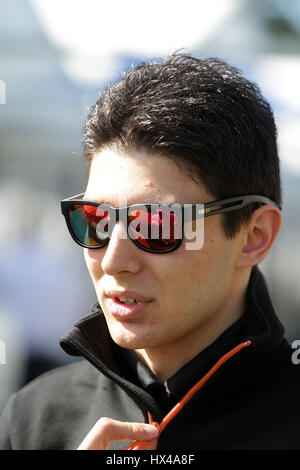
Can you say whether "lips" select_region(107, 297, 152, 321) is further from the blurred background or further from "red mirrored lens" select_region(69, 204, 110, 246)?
the blurred background

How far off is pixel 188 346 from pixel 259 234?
446 millimetres

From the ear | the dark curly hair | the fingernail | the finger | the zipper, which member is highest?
the dark curly hair

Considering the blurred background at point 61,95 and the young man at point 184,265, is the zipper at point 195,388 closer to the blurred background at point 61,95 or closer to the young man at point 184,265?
the young man at point 184,265

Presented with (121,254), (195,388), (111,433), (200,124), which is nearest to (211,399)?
(195,388)

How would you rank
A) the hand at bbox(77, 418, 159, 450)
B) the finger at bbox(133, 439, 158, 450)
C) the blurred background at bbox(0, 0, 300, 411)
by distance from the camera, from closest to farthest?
the hand at bbox(77, 418, 159, 450) < the finger at bbox(133, 439, 158, 450) < the blurred background at bbox(0, 0, 300, 411)

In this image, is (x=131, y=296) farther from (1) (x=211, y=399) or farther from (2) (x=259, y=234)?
(2) (x=259, y=234)

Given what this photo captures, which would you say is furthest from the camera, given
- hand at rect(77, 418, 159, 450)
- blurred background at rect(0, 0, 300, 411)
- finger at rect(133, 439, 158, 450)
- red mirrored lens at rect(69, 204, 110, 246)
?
blurred background at rect(0, 0, 300, 411)

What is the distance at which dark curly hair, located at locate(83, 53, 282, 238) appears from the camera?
67.6 inches

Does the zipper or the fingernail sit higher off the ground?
the zipper

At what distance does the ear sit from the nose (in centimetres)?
37

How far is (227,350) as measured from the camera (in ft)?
5.78

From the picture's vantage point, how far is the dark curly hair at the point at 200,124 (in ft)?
5.63

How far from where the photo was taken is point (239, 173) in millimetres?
1790

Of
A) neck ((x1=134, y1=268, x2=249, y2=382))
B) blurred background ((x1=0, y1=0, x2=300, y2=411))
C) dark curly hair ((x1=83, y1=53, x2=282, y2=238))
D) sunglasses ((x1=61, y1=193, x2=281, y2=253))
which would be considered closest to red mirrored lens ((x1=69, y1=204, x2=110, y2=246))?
sunglasses ((x1=61, y1=193, x2=281, y2=253))
